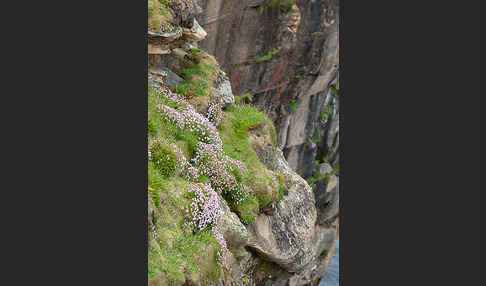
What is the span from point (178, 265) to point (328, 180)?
21.6 meters

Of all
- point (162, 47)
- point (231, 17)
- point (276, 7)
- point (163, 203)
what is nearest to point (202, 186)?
point (163, 203)

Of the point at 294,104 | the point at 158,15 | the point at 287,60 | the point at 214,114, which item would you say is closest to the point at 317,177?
the point at 294,104

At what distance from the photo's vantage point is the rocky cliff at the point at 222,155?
24.5ft

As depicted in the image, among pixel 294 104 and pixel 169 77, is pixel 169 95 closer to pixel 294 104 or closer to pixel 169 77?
pixel 169 77

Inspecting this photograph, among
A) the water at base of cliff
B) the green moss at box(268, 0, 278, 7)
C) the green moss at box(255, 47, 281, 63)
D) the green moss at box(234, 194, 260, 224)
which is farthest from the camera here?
the water at base of cliff

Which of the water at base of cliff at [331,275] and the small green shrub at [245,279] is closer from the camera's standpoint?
the small green shrub at [245,279]

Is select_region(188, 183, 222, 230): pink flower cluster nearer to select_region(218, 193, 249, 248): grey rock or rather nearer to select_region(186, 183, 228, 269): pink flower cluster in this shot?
select_region(186, 183, 228, 269): pink flower cluster

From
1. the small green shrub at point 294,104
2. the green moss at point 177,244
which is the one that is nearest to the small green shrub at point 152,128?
the green moss at point 177,244

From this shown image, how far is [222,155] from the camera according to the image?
1016 centimetres

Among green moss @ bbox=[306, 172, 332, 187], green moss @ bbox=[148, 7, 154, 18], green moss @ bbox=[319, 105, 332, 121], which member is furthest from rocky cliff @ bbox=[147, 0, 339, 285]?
green moss @ bbox=[306, 172, 332, 187]

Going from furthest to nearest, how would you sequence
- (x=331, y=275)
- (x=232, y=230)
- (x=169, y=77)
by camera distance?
1. (x=331, y=275)
2. (x=169, y=77)
3. (x=232, y=230)

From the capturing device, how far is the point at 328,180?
27422mm

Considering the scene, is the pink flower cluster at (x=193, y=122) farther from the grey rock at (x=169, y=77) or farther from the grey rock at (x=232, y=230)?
the grey rock at (x=232, y=230)

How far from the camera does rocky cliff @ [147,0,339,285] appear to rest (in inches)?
294
